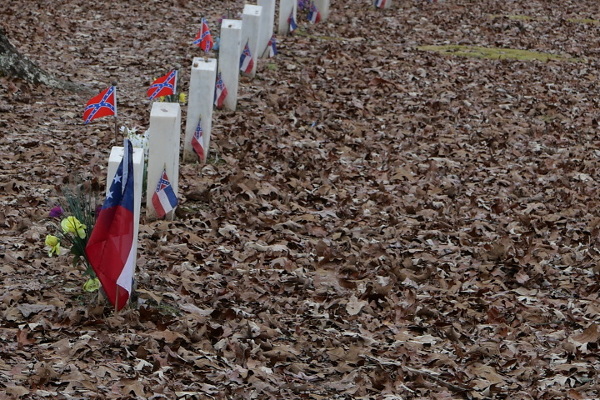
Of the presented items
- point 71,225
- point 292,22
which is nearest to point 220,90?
point 292,22

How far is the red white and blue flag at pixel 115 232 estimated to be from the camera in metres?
5.13

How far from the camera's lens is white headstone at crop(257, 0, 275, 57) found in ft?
39.8

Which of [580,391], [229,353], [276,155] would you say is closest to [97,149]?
[276,155]

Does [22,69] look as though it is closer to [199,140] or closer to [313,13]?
[199,140]

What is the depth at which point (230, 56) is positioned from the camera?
10086mm

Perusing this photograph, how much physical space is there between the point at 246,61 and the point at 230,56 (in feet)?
4.50

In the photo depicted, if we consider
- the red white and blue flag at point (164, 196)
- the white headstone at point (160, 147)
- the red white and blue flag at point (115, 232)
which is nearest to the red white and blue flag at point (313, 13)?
the white headstone at point (160, 147)

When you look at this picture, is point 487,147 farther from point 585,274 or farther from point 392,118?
point 585,274

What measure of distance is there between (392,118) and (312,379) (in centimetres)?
606

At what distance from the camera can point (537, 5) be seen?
1766 cm

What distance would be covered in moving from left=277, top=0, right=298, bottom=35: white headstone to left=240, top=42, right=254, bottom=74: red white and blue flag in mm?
2598

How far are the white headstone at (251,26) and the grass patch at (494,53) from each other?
11.3ft

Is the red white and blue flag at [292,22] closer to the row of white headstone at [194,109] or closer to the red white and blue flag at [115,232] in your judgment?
the row of white headstone at [194,109]

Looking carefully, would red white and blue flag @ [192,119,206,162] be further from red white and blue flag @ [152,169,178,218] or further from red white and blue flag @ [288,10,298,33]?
red white and blue flag @ [288,10,298,33]
